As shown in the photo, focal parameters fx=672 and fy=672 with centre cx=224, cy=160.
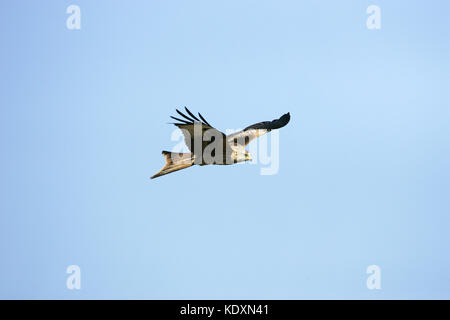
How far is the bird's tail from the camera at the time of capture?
13.9 metres

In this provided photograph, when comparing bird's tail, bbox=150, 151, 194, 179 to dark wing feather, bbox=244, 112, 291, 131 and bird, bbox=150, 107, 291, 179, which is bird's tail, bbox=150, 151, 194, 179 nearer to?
bird, bbox=150, 107, 291, 179

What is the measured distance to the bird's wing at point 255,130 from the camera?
15359mm

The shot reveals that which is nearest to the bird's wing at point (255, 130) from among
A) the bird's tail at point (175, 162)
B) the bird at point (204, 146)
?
the bird at point (204, 146)

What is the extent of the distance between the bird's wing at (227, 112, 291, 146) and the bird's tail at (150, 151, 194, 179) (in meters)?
1.35

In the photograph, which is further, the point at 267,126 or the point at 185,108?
the point at 267,126

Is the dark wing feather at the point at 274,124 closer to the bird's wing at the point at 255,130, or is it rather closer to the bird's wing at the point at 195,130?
the bird's wing at the point at 255,130

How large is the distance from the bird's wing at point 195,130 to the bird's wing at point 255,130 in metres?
1.95

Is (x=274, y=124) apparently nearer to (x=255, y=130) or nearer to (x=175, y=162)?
(x=255, y=130)
